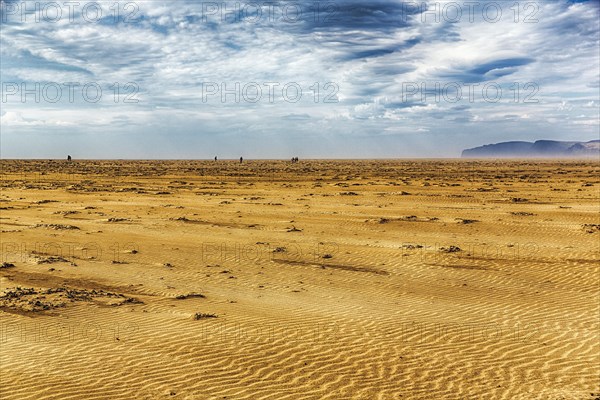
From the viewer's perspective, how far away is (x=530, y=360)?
932 cm

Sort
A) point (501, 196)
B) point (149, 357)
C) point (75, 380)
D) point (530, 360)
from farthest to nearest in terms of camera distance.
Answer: point (501, 196)
point (530, 360)
point (149, 357)
point (75, 380)

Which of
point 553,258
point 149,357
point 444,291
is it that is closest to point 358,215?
point 553,258

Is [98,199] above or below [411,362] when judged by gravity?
above

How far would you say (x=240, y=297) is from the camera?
481 inches

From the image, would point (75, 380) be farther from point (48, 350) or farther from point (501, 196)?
point (501, 196)

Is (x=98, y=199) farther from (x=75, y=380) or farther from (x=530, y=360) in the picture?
(x=530, y=360)

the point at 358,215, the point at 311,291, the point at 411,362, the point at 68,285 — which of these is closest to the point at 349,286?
the point at 311,291

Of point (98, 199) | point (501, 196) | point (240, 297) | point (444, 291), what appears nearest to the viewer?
point (240, 297)

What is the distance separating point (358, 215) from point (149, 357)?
1804 cm

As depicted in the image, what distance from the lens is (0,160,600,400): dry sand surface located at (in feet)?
26.7

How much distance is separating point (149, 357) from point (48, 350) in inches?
68.9

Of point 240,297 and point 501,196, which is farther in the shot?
point 501,196

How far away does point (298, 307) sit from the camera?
37.9 feet

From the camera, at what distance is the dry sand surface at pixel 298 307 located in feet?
26.7
